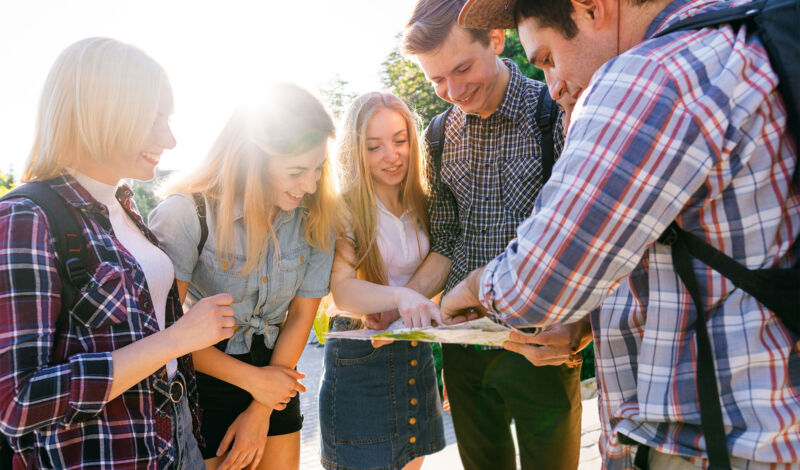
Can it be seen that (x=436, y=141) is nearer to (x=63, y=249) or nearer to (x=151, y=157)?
(x=151, y=157)

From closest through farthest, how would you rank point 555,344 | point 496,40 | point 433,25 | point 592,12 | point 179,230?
point 592,12 < point 555,344 < point 179,230 < point 433,25 < point 496,40

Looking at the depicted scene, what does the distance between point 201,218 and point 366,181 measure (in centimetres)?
85

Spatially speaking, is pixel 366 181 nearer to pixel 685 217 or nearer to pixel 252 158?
pixel 252 158

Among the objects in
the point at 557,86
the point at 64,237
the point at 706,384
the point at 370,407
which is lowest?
the point at 370,407

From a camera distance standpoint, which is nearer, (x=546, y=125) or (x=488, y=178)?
(x=546, y=125)

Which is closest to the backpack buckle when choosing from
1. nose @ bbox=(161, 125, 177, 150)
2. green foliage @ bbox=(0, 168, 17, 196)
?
nose @ bbox=(161, 125, 177, 150)

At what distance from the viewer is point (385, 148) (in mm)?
2783

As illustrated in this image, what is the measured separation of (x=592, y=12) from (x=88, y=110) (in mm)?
1495

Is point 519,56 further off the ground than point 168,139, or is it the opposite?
point 519,56

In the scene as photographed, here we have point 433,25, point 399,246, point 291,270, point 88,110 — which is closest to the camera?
point 88,110

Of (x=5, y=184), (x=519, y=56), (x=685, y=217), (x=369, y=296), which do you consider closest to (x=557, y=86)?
(x=685, y=217)

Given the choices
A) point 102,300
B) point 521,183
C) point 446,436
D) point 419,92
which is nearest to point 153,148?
point 102,300

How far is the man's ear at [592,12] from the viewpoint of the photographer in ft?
4.45

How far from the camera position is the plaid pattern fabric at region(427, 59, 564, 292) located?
257 centimetres
